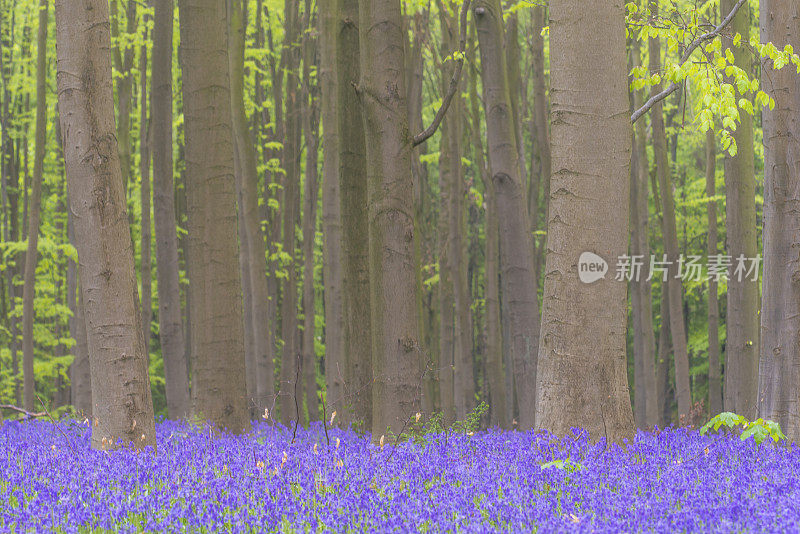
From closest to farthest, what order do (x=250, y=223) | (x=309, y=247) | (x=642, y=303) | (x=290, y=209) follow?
1. (x=250, y=223)
2. (x=642, y=303)
3. (x=290, y=209)
4. (x=309, y=247)

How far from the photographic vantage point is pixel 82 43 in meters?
6.56

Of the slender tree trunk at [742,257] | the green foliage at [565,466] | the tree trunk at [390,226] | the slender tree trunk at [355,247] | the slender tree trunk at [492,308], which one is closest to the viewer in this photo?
the green foliage at [565,466]

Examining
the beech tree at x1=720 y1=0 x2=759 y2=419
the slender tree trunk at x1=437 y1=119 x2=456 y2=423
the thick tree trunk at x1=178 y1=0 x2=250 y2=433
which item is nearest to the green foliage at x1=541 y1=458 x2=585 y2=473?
the thick tree trunk at x1=178 y1=0 x2=250 y2=433

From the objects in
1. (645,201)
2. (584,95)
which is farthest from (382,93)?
(645,201)

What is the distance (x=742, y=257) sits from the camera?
458 inches

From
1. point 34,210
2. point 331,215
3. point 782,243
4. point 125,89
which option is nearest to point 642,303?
point 331,215

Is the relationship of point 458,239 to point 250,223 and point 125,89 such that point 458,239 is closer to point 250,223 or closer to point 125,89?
point 250,223

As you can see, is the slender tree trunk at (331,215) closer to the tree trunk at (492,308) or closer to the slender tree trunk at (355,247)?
the slender tree trunk at (355,247)

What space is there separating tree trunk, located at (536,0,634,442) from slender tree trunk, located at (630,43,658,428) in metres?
12.4

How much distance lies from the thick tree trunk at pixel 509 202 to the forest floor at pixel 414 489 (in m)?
5.52

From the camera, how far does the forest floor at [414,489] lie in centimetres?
363

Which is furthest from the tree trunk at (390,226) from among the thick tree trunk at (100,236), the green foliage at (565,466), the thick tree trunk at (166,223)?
the thick tree trunk at (166,223)

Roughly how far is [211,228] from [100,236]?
8.56 feet

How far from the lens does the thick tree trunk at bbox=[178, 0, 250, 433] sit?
8.94 metres
